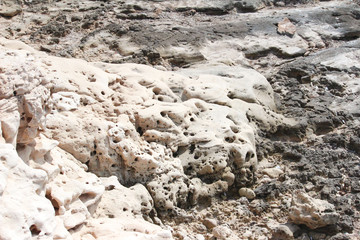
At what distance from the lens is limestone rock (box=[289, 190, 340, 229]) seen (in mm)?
4770

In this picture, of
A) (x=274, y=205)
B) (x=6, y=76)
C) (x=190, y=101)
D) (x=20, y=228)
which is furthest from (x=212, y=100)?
(x=20, y=228)

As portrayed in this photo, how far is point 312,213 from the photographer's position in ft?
15.7

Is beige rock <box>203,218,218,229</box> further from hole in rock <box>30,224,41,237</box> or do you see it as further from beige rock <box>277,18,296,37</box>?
beige rock <box>277,18,296,37</box>

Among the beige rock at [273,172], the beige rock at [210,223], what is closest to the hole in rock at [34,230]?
the beige rock at [210,223]

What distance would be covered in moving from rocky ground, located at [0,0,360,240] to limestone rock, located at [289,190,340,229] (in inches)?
0.5

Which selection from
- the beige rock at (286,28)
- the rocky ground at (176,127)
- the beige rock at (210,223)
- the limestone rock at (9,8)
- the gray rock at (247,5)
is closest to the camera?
the rocky ground at (176,127)

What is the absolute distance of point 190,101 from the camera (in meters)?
6.03

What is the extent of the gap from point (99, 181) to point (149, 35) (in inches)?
170

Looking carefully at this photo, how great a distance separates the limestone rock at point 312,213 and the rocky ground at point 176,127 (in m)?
0.01

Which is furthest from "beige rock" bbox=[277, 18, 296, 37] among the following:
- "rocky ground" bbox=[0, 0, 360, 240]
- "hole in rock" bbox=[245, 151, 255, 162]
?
"hole in rock" bbox=[245, 151, 255, 162]

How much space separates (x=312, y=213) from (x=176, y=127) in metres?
1.64

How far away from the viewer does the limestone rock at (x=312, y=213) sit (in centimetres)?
477

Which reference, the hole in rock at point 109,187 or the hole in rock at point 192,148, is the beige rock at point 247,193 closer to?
the hole in rock at point 192,148

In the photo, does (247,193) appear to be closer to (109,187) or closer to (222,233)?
(222,233)
